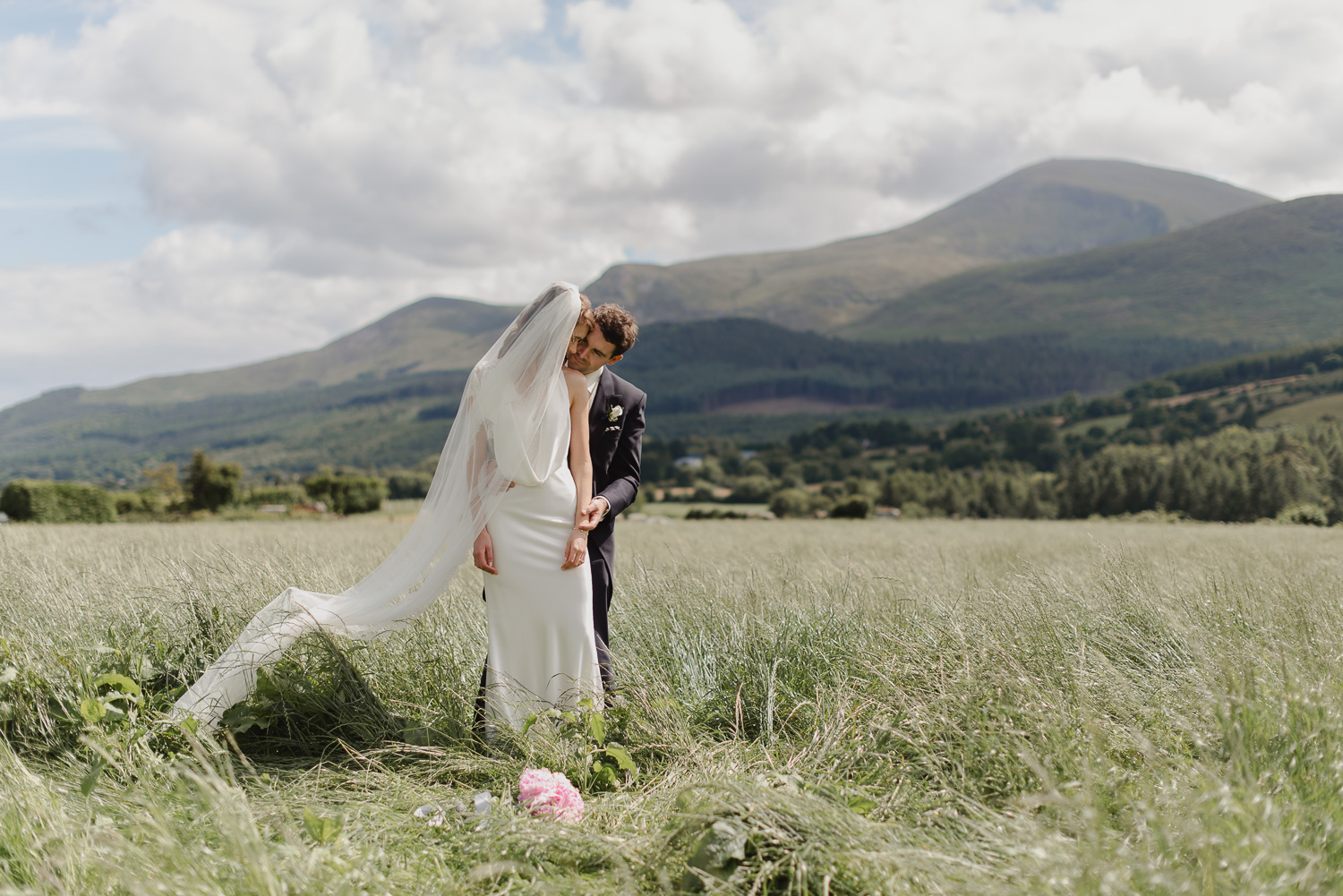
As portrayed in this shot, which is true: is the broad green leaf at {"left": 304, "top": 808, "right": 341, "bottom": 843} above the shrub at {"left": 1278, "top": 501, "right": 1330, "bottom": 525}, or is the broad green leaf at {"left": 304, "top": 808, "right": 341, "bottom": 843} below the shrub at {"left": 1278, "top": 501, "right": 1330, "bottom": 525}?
above

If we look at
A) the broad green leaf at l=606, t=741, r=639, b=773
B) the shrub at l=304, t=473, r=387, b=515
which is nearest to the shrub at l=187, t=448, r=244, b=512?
the shrub at l=304, t=473, r=387, b=515

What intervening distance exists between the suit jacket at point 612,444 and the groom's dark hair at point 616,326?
39 cm

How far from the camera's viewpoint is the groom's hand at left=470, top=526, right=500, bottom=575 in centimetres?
411

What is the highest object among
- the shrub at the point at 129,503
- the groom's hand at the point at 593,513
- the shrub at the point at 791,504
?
the groom's hand at the point at 593,513

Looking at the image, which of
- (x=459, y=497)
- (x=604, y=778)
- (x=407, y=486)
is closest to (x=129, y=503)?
(x=459, y=497)

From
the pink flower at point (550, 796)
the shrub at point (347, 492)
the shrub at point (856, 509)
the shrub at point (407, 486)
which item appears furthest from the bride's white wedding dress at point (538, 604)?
the shrub at point (407, 486)

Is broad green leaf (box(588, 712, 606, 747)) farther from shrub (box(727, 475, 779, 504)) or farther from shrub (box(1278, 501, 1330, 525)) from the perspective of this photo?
shrub (box(727, 475, 779, 504))

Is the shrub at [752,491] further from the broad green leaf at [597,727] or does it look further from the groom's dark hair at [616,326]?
the broad green leaf at [597,727]

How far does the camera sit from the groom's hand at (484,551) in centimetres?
411

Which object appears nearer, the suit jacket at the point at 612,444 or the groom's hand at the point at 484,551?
the groom's hand at the point at 484,551

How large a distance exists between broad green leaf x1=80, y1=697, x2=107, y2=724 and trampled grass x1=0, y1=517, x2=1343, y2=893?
0.01 meters

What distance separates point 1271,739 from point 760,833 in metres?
2.01

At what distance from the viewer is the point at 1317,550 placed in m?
9.39

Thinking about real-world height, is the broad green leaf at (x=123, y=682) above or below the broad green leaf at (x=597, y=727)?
above
